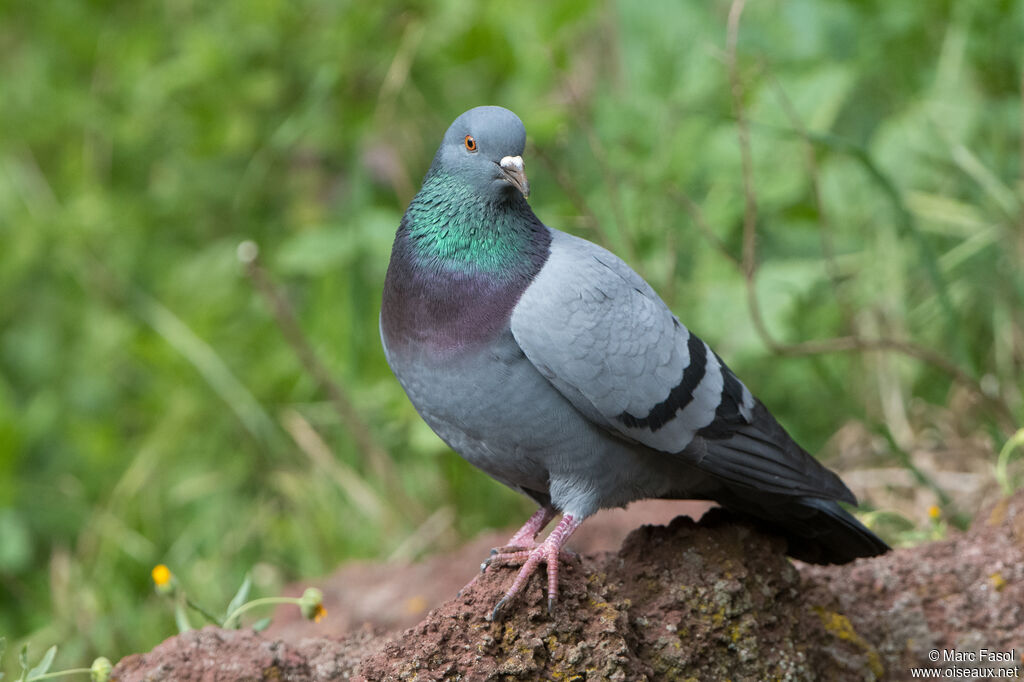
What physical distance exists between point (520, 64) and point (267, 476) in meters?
2.55

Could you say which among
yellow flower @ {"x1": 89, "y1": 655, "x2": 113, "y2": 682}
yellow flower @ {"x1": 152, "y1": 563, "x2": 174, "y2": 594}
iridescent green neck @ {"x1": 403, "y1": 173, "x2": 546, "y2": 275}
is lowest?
yellow flower @ {"x1": 89, "y1": 655, "x2": 113, "y2": 682}

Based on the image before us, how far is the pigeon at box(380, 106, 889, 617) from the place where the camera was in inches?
111

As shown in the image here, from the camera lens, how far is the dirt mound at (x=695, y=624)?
257cm

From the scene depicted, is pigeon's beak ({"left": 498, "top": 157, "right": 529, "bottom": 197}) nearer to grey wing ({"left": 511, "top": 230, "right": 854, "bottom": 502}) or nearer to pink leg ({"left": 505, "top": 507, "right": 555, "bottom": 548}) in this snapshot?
grey wing ({"left": 511, "top": 230, "right": 854, "bottom": 502})

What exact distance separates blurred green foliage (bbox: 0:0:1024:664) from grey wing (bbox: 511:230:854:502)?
1479 mm

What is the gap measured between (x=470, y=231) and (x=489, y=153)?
0.73ft

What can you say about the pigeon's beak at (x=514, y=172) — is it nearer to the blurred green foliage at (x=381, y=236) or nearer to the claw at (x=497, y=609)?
the claw at (x=497, y=609)

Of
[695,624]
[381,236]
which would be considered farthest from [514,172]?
[381,236]

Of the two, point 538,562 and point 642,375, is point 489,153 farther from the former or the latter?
point 538,562

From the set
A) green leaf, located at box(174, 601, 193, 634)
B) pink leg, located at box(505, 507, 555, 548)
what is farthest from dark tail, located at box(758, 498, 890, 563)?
green leaf, located at box(174, 601, 193, 634)

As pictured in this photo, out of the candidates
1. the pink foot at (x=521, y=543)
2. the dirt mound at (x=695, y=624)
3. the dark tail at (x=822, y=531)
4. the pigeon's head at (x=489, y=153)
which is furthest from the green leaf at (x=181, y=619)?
the dark tail at (x=822, y=531)

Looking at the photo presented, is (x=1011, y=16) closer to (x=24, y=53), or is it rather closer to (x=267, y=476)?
(x=267, y=476)

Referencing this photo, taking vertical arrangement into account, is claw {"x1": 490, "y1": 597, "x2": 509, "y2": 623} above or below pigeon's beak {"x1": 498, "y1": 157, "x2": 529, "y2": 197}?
below

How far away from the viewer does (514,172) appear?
2939 millimetres
